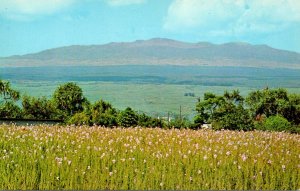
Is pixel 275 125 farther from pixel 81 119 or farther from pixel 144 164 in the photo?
pixel 144 164

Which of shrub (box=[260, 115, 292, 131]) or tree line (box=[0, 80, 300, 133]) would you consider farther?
shrub (box=[260, 115, 292, 131])

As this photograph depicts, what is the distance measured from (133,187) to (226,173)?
110 centimetres

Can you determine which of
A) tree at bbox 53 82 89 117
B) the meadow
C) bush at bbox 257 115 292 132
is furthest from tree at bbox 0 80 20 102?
bush at bbox 257 115 292 132

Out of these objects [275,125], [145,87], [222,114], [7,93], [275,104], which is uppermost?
[7,93]

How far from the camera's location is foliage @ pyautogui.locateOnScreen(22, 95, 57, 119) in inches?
535

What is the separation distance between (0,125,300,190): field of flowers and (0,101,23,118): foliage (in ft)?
18.5

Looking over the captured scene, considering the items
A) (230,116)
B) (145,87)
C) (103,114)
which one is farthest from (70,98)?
(145,87)

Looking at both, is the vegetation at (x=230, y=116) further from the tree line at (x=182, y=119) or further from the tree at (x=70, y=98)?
the tree at (x=70, y=98)

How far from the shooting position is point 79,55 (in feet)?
211

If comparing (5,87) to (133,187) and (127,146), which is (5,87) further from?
(133,187)

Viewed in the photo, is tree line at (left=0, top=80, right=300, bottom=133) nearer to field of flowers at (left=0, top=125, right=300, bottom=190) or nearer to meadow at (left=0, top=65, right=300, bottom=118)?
meadow at (left=0, top=65, right=300, bottom=118)

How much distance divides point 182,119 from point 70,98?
268 cm

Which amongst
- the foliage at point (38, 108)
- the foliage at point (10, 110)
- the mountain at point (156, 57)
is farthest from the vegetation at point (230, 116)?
the mountain at point (156, 57)

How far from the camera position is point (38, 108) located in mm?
14086
